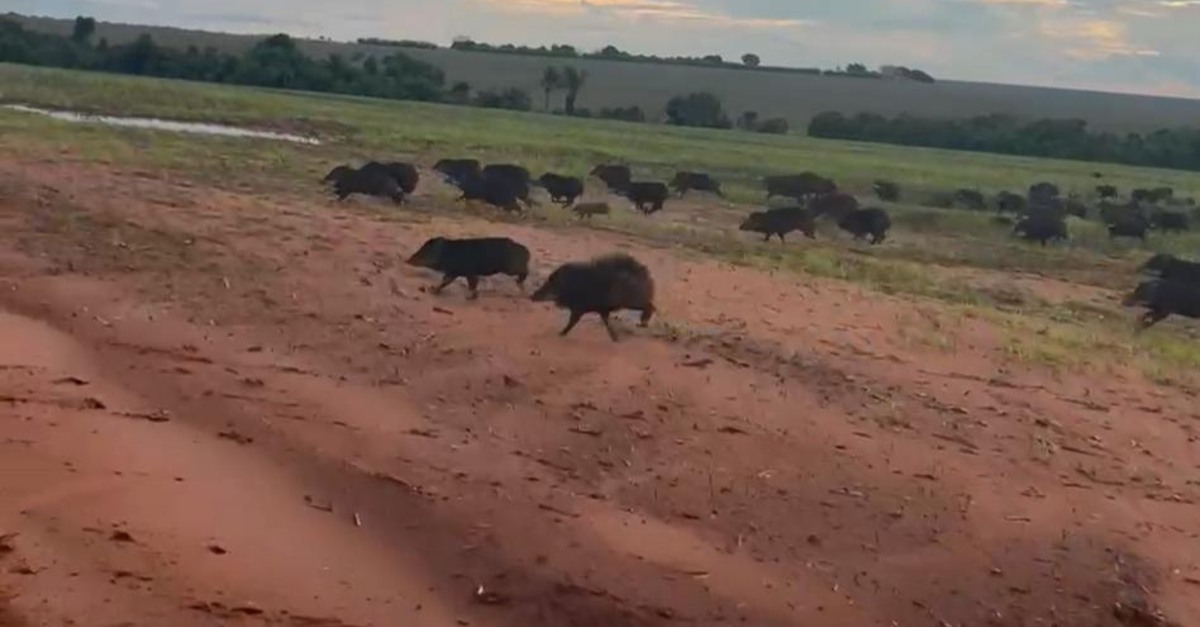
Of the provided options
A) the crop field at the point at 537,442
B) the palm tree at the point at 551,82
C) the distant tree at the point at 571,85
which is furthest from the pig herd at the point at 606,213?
the palm tree at the point at 551,82

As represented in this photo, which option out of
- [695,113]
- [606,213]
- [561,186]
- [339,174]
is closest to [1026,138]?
[695,113]

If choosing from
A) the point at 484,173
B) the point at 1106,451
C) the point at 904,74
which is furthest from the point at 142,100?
the point at 904,74

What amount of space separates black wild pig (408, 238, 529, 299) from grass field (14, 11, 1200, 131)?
2165 inches

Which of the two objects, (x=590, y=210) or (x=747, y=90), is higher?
(x=747, y=90)

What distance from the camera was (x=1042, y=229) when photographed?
2627 cm

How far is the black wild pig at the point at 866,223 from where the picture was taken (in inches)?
947

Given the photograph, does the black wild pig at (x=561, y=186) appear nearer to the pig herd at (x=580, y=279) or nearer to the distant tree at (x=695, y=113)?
the pig herd at (x=580, y=279)

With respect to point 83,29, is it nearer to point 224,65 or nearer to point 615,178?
point 224,65

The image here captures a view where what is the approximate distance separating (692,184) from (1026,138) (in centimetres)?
3333

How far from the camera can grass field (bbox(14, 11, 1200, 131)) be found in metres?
79.6

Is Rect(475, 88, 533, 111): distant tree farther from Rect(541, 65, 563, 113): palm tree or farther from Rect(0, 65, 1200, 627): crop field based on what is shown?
Rect(0, 65, 1200, 627): crop field

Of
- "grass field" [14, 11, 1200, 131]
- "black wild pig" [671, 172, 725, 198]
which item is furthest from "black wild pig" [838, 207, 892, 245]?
"grass field" [14, 11, 1200, 131]

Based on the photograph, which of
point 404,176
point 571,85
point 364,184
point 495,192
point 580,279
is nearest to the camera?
point 580,279

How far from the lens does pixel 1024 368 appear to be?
12.4 meters
